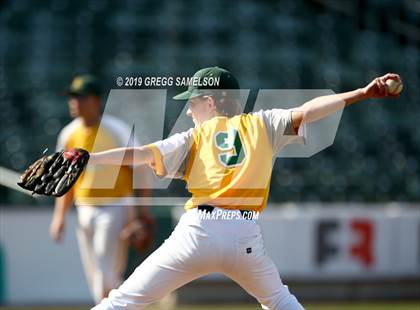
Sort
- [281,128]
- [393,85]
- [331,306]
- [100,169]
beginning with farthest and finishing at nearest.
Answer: [331,306]
[100,169]
[281,128]
[393,85]

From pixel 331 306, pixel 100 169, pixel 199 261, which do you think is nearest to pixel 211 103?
pixel 199 261

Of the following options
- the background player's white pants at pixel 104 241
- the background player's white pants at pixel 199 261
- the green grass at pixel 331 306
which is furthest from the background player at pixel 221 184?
the green grass at pixel 331 306

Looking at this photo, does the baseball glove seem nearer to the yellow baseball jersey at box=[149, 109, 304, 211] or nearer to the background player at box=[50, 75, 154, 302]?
the yellow baseball jersey at box=[149, 109, 304, 211]

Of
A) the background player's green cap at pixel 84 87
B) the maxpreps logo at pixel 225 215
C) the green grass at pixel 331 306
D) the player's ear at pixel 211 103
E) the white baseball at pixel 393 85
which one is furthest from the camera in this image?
the green grass at pixel 331 306

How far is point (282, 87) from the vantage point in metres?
14.3

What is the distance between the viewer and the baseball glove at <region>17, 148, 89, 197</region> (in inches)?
210

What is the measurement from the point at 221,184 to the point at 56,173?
0.95 meters

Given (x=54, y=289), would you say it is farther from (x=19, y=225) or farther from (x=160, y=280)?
(x=160, y=280)

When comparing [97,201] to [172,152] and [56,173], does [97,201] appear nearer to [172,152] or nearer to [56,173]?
[56,173]

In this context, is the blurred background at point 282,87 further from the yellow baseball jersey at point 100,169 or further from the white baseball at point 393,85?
the white baseball at point 393,85

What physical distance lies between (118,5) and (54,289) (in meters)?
5.97

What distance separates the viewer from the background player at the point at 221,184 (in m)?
5.12

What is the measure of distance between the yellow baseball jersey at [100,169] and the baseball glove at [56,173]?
2.67 metres

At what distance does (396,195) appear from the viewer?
13000 mm
